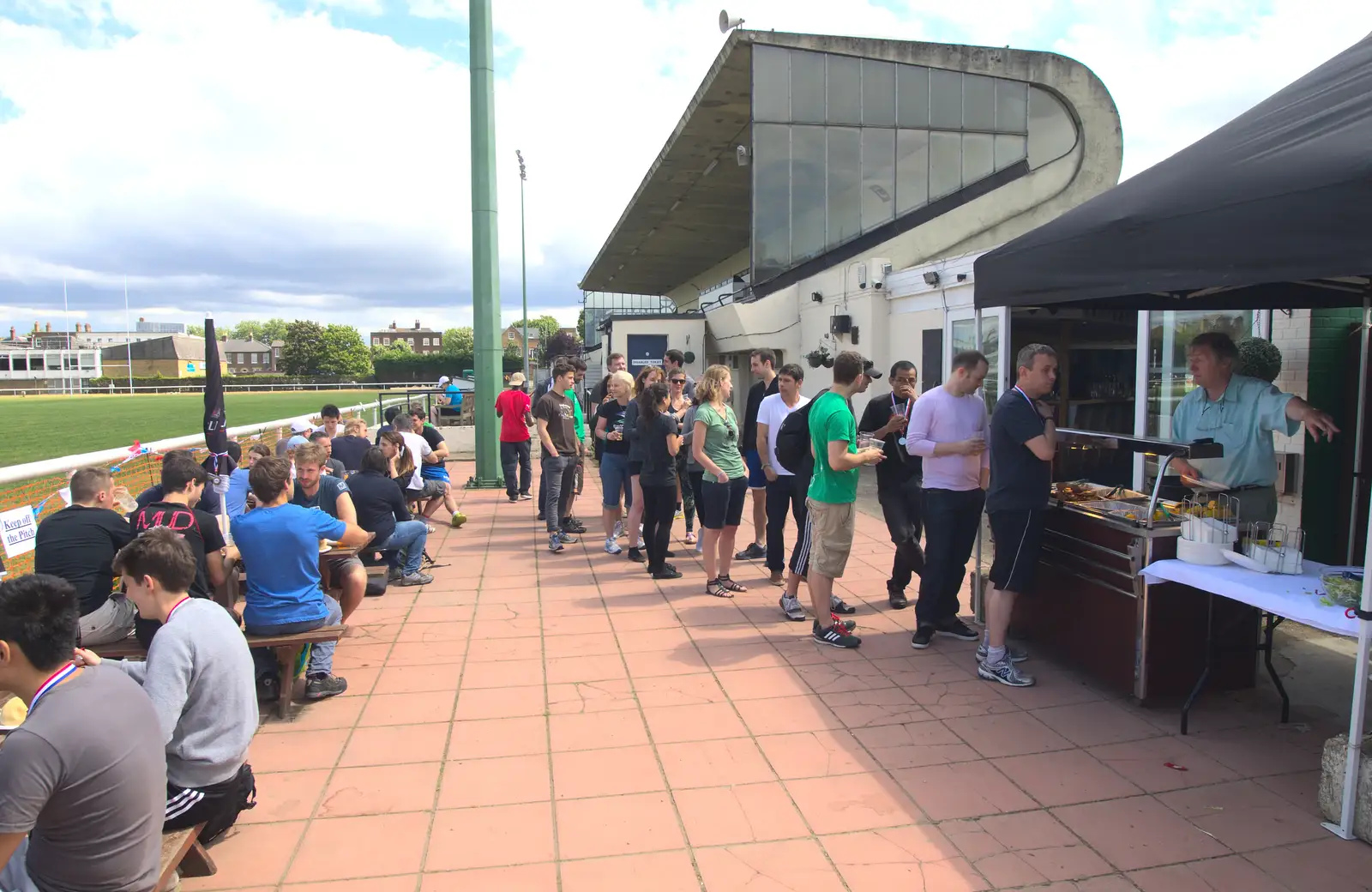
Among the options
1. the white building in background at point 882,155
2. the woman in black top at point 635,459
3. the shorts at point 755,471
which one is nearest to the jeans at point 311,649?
the woman in black top at point 635,459

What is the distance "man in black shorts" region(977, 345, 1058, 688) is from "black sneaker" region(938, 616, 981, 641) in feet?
2.16

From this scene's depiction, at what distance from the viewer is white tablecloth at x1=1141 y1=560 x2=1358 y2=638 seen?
125 inches

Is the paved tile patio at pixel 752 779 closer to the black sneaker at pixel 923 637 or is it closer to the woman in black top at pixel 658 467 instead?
the black sneaker at pixel 923 637

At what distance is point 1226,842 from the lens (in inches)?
122

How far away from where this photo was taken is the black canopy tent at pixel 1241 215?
2928mm

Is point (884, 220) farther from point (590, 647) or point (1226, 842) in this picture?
point (1226, 842)

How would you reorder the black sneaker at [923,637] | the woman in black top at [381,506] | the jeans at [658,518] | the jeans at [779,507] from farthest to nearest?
1. the jeans at [658,518]
2. the woman in black top at [381,506]
3. the jeans at [779,507]
4. the black sneaker at [923,637]

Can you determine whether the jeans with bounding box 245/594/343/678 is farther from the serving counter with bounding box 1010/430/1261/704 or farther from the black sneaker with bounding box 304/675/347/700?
the serving counter with bounding box 1010/430/1261/704

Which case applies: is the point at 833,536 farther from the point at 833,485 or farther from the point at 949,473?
the point at 949,473

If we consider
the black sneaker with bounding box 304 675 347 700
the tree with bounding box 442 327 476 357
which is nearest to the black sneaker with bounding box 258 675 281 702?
the black sneaker with bounding box 304 675 347 700

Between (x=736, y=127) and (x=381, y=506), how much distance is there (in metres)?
17.4

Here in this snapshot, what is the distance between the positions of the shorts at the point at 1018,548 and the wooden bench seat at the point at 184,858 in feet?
12.3

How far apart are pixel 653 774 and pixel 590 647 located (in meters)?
1.71

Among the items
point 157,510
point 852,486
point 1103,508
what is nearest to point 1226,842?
point 1103,508
